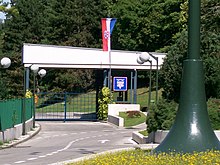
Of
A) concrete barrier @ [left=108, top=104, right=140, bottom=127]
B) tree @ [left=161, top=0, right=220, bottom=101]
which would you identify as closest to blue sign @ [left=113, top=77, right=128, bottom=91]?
concrete barrier @ [left=108, top=104, right=140, bottom=127]

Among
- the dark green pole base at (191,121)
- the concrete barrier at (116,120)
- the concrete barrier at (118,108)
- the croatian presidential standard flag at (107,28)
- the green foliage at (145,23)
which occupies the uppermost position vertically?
the green foliage at (145,23)

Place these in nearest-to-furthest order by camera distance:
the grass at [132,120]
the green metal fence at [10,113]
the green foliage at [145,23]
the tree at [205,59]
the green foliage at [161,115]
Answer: the green foliage at [161,115]
the green metal fence at [10,113]
the tree at [205,59]
the grass at [132,120]
the green foliage at [145,23]

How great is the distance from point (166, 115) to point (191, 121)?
10285 millimetres

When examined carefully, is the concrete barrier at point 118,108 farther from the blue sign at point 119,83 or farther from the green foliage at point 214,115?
the green foliage at point 214,115

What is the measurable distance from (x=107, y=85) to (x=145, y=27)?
25378mm

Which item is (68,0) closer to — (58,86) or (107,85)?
(58,86)

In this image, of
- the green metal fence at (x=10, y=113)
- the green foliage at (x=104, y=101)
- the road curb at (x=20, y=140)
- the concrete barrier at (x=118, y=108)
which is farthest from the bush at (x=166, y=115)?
the green foliage at (x=104, y=101)

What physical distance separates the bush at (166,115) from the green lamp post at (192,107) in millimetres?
9192

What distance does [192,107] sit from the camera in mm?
12953

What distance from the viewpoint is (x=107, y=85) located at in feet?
170

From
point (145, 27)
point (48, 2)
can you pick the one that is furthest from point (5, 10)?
point (48, 2)

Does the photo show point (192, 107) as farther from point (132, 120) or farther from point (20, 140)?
point (132, 120)

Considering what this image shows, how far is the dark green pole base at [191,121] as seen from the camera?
41.5 feet

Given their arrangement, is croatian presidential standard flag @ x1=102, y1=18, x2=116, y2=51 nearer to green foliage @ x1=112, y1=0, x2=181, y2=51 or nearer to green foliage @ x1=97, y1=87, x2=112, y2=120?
green foliage @ x1=97, y1=87, x2=112, y2=120
